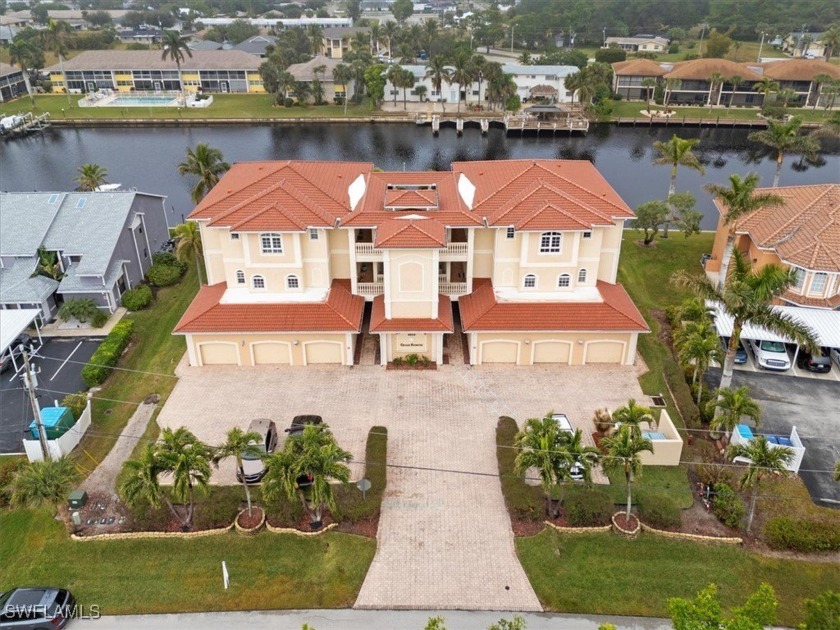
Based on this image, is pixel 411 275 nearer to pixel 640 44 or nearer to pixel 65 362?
pixel 65 362

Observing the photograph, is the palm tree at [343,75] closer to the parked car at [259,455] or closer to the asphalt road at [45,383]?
the asphalt road at [45,383]

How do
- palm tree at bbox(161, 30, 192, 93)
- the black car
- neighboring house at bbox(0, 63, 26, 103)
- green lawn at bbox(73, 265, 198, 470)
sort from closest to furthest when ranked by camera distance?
the black car → green lawn at bbox(73, 265, 198, 470) → palm tree at bbox(161, 30, 192, 93) → neighboring house at bbox(0, 63, 26, 103)

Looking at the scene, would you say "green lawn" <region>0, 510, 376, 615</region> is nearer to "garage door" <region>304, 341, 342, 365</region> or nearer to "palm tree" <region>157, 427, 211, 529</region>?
"palm tree" <region>157, 427, 211, 529</region>

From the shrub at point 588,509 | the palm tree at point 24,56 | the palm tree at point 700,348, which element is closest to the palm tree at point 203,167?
the shrub at point 588,509

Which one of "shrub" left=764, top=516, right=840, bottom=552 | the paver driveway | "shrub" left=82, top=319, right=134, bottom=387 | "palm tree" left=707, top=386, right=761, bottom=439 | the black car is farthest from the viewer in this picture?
"shrub" left=82, top=319, right=134, bottom=387

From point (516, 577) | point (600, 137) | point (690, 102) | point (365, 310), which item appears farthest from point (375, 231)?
point (690, 102)

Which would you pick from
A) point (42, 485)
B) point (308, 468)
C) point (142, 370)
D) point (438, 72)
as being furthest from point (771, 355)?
point (438, 72)

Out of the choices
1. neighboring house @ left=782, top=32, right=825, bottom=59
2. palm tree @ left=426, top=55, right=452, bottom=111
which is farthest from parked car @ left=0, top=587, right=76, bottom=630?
neighboring house @ left=782, top=32, right=825, bottom=59
